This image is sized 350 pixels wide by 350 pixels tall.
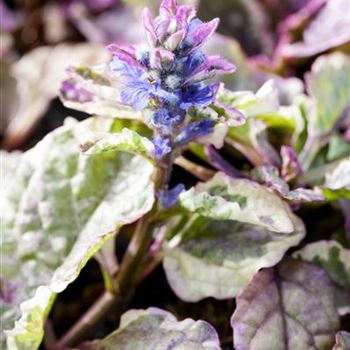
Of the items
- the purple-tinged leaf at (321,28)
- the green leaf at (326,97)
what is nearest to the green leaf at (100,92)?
the green leaf at (326,97)

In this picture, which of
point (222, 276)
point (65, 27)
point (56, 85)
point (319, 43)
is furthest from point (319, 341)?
point (65, 27)

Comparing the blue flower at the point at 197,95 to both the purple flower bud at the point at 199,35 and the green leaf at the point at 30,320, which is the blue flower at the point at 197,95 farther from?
the green leaf at the point at 30,320

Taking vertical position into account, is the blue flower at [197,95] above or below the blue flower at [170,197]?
above

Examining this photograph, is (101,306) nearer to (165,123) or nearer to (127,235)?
(127,235)

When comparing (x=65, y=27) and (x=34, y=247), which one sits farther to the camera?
(x=65, y=27)

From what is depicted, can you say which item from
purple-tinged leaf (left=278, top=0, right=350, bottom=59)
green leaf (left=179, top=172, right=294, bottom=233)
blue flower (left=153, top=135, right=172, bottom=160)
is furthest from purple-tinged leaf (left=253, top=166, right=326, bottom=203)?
purple-tinged leaf (left=278, top=0, right=350, bottom=59)

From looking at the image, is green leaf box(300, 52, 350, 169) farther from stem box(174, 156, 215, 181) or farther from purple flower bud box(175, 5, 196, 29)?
Answer: purple flower bud box(175, 5, 196, 29)
